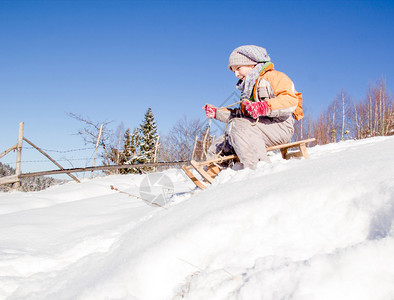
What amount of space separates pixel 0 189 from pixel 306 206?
926 centimetres

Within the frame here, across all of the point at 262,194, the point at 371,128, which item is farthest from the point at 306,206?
the point at 371,128

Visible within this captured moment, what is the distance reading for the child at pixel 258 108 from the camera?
8.87ft

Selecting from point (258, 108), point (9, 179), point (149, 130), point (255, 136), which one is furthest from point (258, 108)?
point (149, 130)

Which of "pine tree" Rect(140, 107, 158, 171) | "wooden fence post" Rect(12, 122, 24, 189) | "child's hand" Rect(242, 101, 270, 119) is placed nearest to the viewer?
"child's hand" Rect(242, 101, 270, 119)

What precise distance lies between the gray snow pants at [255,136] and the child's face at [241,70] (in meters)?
0.56

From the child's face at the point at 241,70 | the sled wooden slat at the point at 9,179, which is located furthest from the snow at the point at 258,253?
the sled wooden slat at the point at 9,179

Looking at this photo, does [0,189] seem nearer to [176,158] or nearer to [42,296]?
[42,296]

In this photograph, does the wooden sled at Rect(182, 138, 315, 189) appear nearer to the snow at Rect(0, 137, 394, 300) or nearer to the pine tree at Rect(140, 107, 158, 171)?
the snow at Rect(0, 137, 394, 300)

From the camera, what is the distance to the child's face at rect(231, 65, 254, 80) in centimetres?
310

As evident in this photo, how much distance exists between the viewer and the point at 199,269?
100cm

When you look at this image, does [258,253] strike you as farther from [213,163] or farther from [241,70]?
[241,70]

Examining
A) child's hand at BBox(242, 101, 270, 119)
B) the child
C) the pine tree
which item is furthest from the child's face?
the pine tree

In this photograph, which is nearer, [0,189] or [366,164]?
[366,164]

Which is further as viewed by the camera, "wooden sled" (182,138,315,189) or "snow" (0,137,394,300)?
"wooden sled" (182,138,315,189)
